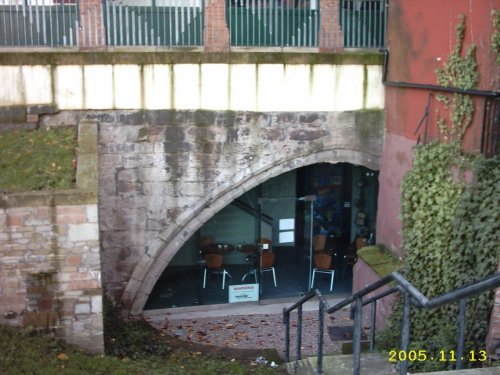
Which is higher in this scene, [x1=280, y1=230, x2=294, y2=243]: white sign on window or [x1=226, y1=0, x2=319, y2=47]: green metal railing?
[x1=226, y1=0, x2=319, y2=47]: green metal railing

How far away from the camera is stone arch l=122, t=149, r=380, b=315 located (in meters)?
9.52

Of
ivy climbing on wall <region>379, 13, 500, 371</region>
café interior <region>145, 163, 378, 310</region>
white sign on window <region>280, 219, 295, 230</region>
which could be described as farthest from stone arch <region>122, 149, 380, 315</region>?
white sign on window <region>280, 219, 295, 230</region>

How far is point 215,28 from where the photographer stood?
920 centimetres

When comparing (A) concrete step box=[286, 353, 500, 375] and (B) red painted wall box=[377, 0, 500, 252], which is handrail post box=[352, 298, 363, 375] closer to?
(A) concrete step box=[286, 353, 500, 375]

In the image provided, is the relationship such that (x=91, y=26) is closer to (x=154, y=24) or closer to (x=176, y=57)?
(x=154, y=24)

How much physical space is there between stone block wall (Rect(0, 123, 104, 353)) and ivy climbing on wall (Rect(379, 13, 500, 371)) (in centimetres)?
356

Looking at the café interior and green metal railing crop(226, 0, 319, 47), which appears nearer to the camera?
green metal railing crop(226, 0, 319, 47)

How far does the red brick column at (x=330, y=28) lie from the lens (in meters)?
9.62

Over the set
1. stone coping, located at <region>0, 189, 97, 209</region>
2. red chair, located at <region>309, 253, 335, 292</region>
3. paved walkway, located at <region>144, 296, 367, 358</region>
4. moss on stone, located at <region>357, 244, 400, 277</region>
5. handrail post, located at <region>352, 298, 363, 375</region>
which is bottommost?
paved walkway, located at <region>144, 296, 367, 358</region>

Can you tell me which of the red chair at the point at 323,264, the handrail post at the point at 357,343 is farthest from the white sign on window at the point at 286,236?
the handrail post at the point at 357,343

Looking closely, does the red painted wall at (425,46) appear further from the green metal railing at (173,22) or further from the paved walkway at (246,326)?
the paved walkway at (246,326)

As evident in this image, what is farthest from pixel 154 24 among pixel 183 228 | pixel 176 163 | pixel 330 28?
pixel 183 228

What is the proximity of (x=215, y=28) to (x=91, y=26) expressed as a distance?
180cm

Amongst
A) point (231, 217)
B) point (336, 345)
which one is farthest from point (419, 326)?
point (231, 217)
